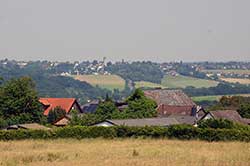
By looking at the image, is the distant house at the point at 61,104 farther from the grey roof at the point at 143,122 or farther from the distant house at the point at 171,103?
the grey roof at the point at 143,122

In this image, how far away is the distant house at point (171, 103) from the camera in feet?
297

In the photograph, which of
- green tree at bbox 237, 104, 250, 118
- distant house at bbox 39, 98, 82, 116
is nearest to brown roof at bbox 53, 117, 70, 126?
distant house at bbox 39, 98, 82, 116

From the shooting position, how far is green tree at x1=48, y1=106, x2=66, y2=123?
82.7 metres

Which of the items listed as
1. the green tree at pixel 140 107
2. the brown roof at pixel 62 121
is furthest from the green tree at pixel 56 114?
the green tree at pixel 140 107

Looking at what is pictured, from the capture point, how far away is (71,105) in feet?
307

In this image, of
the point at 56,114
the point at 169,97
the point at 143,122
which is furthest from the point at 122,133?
the point at 169,97

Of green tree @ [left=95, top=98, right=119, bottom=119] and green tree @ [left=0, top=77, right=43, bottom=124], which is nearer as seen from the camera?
green tree @ [left=0, top=77, right=43, bottom=124]

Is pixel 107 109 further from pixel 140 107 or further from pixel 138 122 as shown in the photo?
pixel 138 122

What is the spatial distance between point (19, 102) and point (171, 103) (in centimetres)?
2864

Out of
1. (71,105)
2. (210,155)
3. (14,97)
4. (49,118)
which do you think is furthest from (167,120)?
(210,155)

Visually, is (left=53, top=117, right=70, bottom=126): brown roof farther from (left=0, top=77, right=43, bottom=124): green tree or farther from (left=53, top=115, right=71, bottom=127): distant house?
(left=0, top=77, right=43, bottom=124): green tree

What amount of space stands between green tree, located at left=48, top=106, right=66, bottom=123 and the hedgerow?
34853 millimetres

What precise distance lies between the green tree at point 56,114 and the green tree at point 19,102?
1117cm

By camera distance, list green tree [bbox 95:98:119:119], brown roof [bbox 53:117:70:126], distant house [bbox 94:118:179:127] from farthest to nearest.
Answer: brown roof [bbox 53:117:70:126], green tree [bbox 95:98:119:119], distant house [bbox 94:118:179:127]
